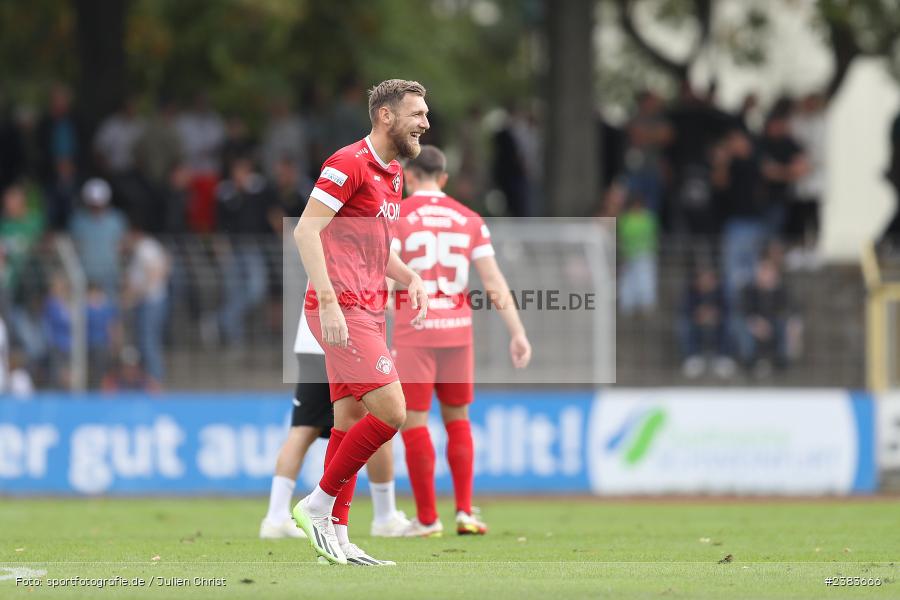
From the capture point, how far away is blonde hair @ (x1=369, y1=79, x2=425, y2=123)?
842 cm

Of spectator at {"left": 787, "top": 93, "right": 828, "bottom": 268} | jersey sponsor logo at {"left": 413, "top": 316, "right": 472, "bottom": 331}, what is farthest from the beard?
spectator at {"left": 787, "top": 93, "right": 828, "bottom": 268}

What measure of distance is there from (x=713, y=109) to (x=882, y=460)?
5.68 meters

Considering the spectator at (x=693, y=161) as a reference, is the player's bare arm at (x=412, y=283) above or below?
below

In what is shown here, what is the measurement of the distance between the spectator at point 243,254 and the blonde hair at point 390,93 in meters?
8.34

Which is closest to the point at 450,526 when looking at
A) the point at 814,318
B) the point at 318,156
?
the point at 814,318

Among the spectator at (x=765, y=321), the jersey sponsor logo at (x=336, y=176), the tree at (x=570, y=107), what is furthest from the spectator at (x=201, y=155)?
the jersey sponsor logo at (x=336, y=176)

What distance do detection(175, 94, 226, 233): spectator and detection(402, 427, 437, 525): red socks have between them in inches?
380

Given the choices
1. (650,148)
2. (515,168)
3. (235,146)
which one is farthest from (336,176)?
(515,168)

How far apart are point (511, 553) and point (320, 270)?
238cm

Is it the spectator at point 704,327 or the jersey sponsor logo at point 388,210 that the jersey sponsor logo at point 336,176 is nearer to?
the jersey sponsor logo at point 388,210

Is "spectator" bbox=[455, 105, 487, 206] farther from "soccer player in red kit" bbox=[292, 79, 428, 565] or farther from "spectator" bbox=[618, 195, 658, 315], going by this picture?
"soccer player in red kit" bbox=[292, 79, 428, 565]

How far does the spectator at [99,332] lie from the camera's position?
54.3ft

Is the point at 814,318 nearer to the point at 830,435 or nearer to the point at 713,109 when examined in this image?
the point at 830,435

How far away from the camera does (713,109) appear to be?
2017cm
